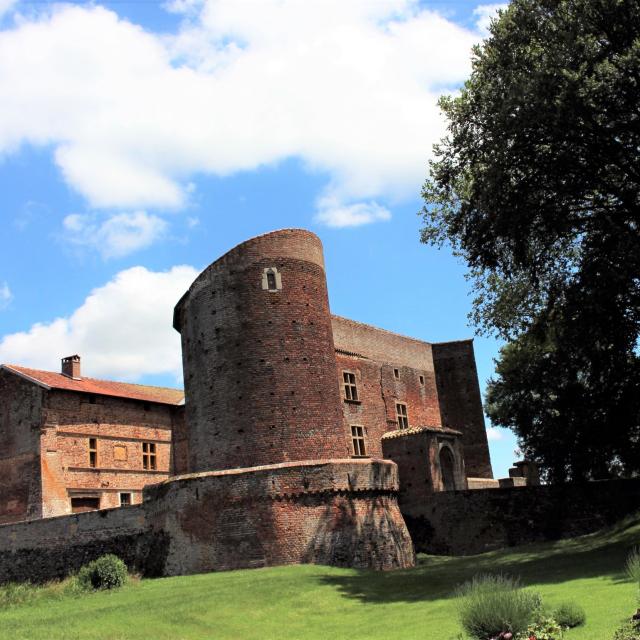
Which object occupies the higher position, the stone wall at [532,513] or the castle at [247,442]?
the castle at [247,442]

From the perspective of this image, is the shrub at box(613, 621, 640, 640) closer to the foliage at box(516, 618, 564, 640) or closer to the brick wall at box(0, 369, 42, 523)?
the foliage at box(516, 618, 564, 640)

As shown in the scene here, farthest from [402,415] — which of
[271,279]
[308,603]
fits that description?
[308,603]

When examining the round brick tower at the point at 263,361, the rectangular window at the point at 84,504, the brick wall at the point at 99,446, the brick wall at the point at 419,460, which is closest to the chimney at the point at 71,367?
the brick wall at the point at 99,446

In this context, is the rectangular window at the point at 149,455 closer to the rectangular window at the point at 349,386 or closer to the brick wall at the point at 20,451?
the brick wall at the point at 20,451

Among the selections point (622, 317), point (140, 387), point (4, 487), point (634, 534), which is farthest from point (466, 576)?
point (140, 387)

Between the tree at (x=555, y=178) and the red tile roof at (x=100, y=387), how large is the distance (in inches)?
744

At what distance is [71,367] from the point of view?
38125 mm

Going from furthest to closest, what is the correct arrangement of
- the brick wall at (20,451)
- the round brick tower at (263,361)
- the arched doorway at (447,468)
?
the arched doorway at (447,468) → the brick wall at (20,451) → the round brick tower at (263,361)

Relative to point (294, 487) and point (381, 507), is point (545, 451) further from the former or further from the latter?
point (294, 487)

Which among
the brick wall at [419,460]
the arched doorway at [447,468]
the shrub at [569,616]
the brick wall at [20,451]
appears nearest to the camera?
the shrub at [569,616]

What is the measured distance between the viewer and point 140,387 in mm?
42875

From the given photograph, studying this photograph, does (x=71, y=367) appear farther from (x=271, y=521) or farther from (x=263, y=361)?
(x=271, y=521)

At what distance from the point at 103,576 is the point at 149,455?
16.3m

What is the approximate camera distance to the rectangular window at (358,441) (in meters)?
35.5
